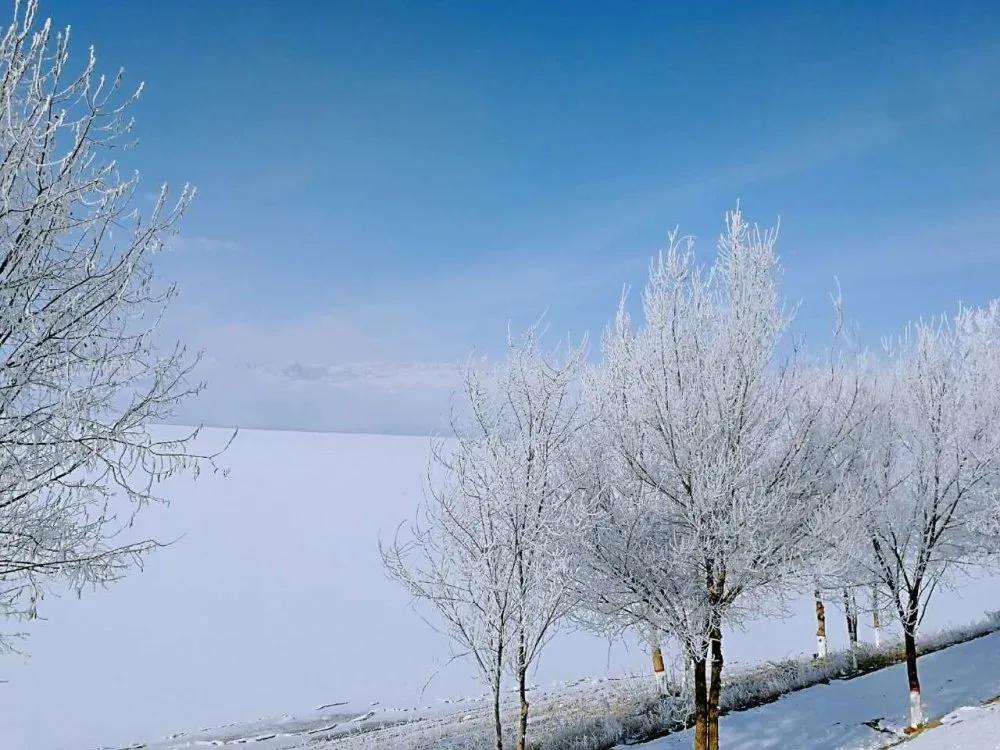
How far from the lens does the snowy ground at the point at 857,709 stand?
12320 mm

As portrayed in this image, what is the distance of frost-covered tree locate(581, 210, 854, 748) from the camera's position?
29.2 ft

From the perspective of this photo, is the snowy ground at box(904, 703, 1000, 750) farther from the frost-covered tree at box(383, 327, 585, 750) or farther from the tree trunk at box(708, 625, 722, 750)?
the frost-covered tree at box(383, 327, 585, 750)

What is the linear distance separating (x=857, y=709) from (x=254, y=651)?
20.6m

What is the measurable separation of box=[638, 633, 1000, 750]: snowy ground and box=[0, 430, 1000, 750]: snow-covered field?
1.08m

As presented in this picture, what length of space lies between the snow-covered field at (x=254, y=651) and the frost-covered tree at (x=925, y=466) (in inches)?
88.7

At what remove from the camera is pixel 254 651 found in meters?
26.0

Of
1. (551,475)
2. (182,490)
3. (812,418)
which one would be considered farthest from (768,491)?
(182,490)

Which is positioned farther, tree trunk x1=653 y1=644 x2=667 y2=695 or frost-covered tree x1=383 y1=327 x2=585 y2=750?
tree trunk x1=653 y1=644 x2=667 y2=695

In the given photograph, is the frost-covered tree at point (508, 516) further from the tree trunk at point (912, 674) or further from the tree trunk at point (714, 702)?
the tree trunk at point (912, 674)

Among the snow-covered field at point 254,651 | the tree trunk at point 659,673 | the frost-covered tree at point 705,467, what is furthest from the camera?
the snow-covered field at point 254,651

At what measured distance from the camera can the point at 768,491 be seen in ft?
31.3

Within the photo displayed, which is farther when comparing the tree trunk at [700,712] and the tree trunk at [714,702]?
the tree trunk at [714,702]

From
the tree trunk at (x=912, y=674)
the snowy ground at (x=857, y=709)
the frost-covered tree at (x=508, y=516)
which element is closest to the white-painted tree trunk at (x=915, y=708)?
the tree trunk at (x=912, y=674)

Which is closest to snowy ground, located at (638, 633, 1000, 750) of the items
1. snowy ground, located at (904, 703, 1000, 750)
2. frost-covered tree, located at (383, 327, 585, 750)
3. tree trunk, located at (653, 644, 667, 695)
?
snowy ground, located at (904, 703, 1000, 750)
